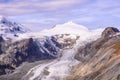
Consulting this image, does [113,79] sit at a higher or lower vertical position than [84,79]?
higher

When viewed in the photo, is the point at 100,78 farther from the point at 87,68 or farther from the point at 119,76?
the point at 87,68

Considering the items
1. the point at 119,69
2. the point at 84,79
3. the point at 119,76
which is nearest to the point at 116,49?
→ the point at 84,79

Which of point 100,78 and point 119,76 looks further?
point 100,78

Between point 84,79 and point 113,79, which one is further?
point 84,79

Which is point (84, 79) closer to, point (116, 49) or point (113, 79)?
point (116, 49)

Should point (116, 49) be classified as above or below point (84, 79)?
above

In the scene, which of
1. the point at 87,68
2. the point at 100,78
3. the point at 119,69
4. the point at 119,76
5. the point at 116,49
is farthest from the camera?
the point at 87,68

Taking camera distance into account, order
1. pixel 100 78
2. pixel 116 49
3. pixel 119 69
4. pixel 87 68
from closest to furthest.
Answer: pixel 119 69
pixel 100 78
pixel 116 49
pixel 87 68

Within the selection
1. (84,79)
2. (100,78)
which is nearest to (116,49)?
(84,79)

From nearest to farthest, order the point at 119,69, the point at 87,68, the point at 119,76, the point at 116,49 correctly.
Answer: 1. the point at 119,76
2. the point at 119,69
3. the point at 116,49
4. the point at 87,68
